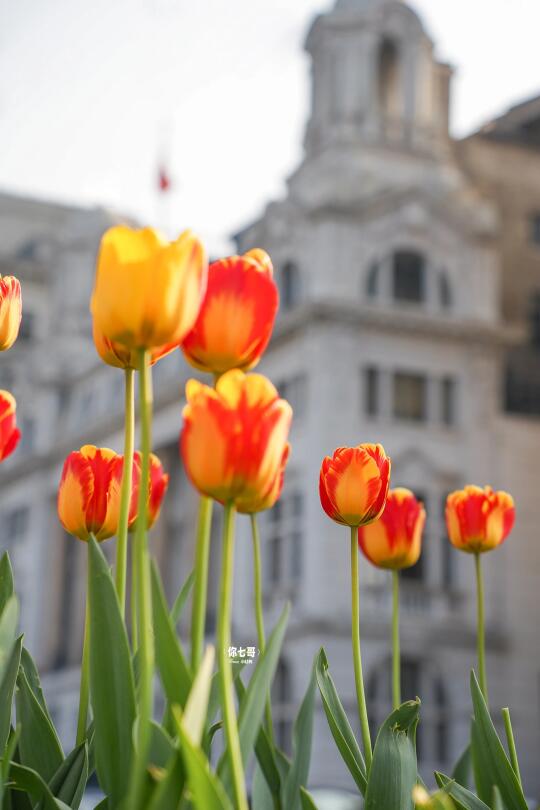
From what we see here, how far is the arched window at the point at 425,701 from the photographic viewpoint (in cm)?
2744

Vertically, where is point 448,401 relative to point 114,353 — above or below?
above

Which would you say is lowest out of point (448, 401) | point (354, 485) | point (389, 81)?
point (354, 485)

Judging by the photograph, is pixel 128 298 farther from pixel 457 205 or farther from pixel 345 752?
pixel 457 205

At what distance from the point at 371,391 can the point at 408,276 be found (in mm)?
3048

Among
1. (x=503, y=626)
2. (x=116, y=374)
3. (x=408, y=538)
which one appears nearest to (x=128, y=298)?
(x=408, y=538)

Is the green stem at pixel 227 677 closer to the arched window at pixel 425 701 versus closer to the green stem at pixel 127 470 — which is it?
the green stem at pixel 127 470

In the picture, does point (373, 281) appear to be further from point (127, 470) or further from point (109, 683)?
point (109, 683)

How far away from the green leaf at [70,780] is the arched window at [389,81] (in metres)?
30.9

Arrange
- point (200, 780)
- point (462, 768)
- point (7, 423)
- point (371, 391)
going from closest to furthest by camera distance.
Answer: point (200, 780), point (7, 423), point (462, 768), point (371, 391)

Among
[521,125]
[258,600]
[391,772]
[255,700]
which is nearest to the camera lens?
[255,700]

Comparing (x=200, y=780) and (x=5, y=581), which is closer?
(x=200, y=780)

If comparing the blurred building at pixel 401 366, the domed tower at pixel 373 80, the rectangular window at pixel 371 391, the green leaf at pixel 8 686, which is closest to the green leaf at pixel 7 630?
the green leaf at pixel 8 686

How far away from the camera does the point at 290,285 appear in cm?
3114

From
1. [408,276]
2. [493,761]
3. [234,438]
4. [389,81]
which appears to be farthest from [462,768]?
[389,81]
